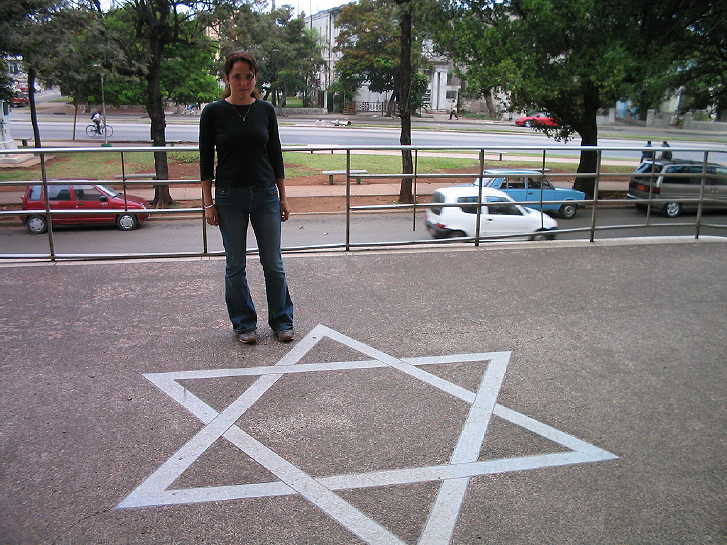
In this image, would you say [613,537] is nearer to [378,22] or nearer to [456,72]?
[456,72]

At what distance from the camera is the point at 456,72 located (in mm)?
20406

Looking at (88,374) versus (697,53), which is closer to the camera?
(88,374)

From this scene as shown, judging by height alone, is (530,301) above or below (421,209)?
below

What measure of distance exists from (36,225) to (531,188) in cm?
600

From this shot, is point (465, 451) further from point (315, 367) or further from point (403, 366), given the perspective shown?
point (315, 367)

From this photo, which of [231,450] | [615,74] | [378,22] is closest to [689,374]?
[231,450]

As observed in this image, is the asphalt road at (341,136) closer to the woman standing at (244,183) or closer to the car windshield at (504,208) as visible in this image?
the car windshield at (504,208)

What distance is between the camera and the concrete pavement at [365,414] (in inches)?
113

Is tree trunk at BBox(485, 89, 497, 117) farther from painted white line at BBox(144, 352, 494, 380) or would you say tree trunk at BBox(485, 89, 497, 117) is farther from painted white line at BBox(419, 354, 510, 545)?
painted white line at BBox(419, 354, 510, 545)

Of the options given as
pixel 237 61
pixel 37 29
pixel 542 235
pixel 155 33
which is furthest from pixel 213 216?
pixel 155 33

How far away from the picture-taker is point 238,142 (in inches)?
178

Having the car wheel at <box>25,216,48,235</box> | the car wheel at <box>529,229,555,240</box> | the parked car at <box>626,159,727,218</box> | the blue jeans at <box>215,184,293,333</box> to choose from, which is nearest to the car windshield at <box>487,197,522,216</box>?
the car wheel at <box>529,229,555,240</box>

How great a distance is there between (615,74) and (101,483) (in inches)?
670

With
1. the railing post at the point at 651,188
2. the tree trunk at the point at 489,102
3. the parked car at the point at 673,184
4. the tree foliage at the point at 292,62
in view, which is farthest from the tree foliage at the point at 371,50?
the railing post at the point at 651,188
